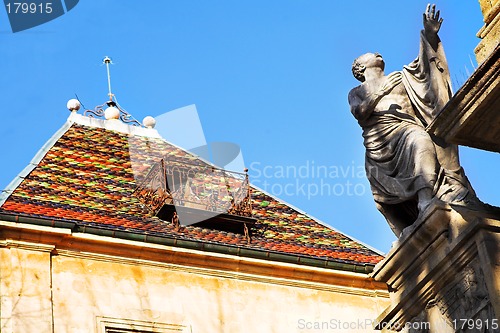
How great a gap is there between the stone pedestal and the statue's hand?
1.54 metres

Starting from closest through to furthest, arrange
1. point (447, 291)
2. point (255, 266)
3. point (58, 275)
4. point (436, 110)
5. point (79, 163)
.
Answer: point (447, 291)
point (436, 110)
point (58, 275)
point (255, 266)
point (79, 163)

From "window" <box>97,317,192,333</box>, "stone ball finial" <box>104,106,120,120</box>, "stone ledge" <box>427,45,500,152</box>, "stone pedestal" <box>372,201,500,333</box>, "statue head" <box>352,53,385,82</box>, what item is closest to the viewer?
"stone ledge" <box>427,45,500,152</box>

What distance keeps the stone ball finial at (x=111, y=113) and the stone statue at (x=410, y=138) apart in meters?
13.2

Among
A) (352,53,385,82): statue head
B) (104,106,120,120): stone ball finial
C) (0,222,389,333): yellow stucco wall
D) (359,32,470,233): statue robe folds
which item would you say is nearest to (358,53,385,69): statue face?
(352,53,385,82): statue head

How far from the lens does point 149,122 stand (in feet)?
81.7

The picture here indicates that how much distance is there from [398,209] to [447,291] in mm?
1070

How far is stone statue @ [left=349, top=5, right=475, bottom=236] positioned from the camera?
35.7 ft

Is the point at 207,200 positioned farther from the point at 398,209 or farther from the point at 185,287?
the point at 398,209

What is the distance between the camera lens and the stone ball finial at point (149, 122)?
24.9 m

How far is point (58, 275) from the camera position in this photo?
18.4m

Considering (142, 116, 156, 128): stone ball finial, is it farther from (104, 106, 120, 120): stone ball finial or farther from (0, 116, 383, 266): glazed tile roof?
(0, 116, 383, 266): glazed tile roof

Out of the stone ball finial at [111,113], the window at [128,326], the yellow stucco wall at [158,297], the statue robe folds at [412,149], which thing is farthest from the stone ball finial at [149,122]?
the statue robe folds at [412,149]

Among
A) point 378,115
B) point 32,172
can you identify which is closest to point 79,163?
point 32,172

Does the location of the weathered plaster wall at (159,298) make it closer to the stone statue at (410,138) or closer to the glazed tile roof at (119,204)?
the glazed tile roof at (119,204)
